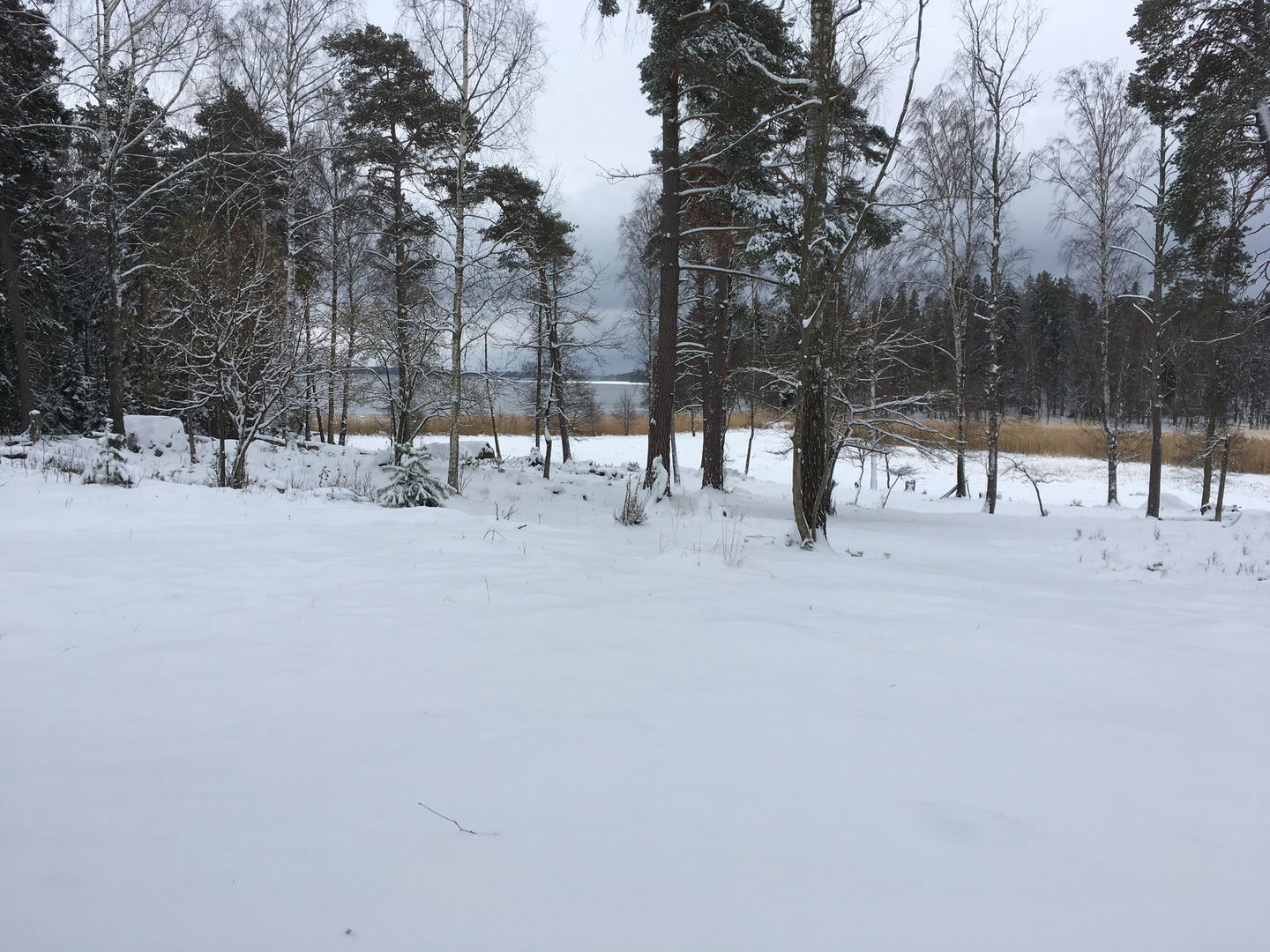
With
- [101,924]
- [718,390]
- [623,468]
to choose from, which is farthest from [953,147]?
[101,924]

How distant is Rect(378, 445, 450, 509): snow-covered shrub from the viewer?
761 centimetres

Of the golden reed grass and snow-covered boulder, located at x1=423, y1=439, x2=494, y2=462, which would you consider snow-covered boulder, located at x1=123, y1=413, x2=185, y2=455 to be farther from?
the golden reed grass

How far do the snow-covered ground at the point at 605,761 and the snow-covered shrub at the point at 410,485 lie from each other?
334 centimetres

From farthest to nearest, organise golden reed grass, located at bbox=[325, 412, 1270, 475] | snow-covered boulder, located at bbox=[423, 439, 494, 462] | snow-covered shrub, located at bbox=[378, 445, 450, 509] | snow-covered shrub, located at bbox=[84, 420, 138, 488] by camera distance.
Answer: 1. golden reed grass, located at bbox=[325, 412, 1270, 475]
2. snow-covered boulder, located at bbox=[423, 439, 494, 462]
3. snow-covered shrub, located at bbox=[378, 445, 450, 509]
4. snow-covered shrub, located at bbox=[84, 420, 138, 488]

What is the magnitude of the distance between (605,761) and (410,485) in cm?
662

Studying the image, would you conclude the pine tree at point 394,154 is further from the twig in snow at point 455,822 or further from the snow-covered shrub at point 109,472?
the twig in snow at point 455,822

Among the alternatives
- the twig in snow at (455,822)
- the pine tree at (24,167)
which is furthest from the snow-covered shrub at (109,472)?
the pine tree at (24,167)

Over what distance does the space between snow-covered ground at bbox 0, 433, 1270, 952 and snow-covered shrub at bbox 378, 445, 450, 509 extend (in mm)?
3337

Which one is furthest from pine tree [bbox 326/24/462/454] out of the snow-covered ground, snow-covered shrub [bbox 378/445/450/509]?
the snow-covered ground

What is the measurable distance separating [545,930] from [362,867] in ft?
1.67

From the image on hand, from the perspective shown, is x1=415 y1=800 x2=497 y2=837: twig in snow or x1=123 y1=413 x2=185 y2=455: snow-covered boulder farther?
x1=123 y1=413 x2=185 y2=455: snow-covered boulder

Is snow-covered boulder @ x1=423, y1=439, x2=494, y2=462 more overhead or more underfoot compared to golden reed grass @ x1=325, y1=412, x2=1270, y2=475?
more underfoot

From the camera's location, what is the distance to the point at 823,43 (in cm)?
585

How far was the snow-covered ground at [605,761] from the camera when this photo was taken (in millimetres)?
1307
